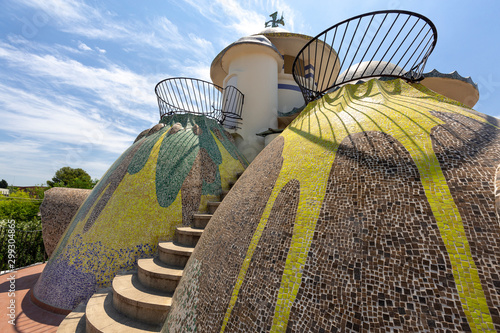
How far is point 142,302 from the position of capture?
8.42 feet

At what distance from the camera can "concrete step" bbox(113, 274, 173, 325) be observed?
2512 mm

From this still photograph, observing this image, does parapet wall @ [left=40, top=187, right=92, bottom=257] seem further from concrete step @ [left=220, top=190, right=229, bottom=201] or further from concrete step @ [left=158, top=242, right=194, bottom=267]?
concrete step @ [left=220, top=190, right=229, bottom=201]

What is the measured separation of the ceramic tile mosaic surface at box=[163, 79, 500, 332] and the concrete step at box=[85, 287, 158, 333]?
0.55m

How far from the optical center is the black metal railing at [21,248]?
6762 mm

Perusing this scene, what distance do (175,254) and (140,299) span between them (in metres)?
0.77

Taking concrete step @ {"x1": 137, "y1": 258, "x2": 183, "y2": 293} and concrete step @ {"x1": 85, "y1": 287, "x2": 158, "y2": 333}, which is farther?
concrete step @ {"x1": 137, "y1": 258, "x2": 183, "y2": 293}

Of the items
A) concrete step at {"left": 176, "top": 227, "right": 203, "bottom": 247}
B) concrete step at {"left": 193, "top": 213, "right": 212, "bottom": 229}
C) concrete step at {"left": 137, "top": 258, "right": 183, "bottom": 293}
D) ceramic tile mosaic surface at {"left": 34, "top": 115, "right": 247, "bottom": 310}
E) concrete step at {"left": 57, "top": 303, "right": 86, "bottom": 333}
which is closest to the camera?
concrete step at {"left": 57, "top": 303, "right": 86, "bottom": 333}

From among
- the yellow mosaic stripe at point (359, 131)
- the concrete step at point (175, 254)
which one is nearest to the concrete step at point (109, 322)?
the concrete step at point (175, 254)

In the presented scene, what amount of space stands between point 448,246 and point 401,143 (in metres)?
0.89

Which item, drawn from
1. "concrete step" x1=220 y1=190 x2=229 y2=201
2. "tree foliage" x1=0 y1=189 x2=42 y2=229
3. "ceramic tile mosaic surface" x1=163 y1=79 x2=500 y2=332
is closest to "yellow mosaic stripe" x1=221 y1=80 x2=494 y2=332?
"ceramic tile mosaic surface" x1=163 y1=79 x2=500 y2=332

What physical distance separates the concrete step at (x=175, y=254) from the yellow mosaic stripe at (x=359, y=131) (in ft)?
5.97

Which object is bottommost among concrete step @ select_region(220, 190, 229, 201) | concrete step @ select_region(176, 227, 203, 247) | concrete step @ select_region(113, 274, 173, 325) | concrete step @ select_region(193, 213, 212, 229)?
concrete step @ select_region(113, 274, 173, 325)

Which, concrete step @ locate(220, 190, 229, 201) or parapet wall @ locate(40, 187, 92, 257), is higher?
concrete step @ locate(220, 190, 229, 201)

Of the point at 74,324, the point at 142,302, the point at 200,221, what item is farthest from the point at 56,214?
the point at 142,302
